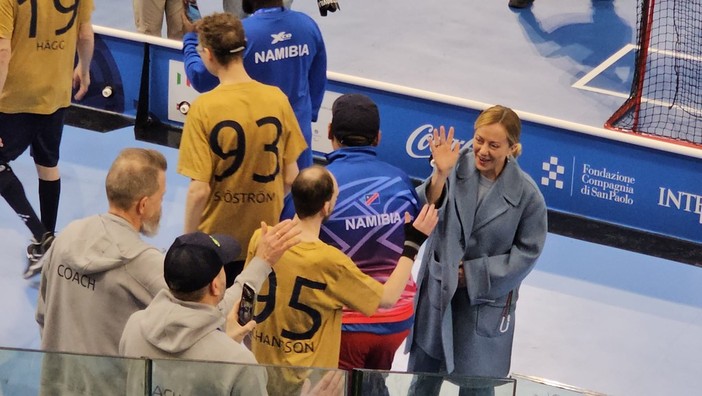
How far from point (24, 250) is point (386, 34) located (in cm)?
515

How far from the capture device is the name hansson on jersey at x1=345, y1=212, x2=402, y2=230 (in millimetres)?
4949

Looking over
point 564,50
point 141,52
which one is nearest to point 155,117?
point 141,52

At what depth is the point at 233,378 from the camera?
148 inches

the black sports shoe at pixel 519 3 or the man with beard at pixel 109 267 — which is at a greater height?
the black sports shoe at pixel 519 3

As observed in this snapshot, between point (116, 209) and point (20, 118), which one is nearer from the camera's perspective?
point (116, 209)

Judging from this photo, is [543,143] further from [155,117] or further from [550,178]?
[155,117]

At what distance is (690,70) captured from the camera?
11.0 metres

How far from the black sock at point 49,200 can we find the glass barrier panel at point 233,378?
363 centimetres

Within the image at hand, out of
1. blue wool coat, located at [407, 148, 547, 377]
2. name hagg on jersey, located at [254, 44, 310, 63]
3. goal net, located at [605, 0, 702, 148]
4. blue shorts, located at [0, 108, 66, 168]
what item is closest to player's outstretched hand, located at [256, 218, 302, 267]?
blue wool coat, located at [407, 148, 547, 377]

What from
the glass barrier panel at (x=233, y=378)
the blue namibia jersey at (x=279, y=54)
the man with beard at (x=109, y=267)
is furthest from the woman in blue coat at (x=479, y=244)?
the blue namibia jersey at (x=279, y=54)

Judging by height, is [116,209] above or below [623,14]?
below

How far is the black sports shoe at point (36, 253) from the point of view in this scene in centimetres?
731

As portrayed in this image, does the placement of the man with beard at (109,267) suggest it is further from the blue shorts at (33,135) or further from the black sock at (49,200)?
the black sock at (49,200)

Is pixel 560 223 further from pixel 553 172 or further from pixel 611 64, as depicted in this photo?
pixel 611 64
